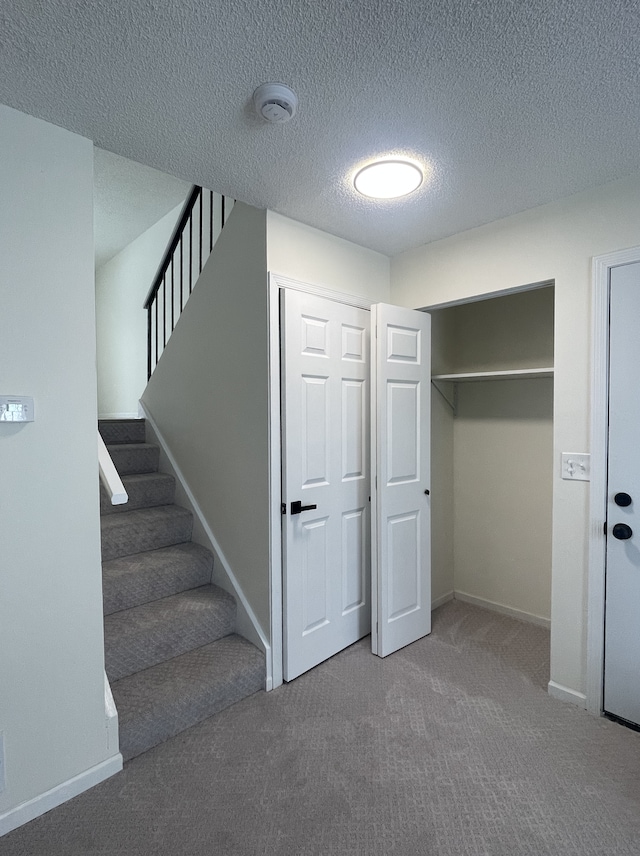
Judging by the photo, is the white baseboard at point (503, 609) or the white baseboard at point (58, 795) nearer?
the white baseboard at point (58, 795)

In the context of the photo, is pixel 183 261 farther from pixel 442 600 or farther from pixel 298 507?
pixel 442 600

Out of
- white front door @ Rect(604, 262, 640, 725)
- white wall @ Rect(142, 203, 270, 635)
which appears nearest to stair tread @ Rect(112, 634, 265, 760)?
white wall @ Rect(142, 203, 270, 635)

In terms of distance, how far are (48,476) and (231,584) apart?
4.24 feet

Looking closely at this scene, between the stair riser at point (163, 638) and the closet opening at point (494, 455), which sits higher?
the closet opening at point (494, 455)

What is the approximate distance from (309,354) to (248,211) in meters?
0.82

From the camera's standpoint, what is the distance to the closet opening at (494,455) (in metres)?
3.02

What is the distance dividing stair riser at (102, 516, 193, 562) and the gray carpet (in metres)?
1.04

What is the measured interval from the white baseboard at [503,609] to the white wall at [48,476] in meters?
2.51

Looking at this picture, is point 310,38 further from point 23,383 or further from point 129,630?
point 129,630

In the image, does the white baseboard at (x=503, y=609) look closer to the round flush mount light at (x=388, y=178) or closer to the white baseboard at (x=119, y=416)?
the round flush mount light at (x=388, y=178)

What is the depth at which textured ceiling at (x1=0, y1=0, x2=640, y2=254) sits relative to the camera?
3.84 feet

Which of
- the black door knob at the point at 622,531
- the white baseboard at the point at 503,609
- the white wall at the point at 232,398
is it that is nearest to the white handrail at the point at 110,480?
the white wall at the point at 232,398

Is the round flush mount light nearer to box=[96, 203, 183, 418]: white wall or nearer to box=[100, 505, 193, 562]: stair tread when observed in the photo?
box=[100, 505, 193, 562]: stair tread

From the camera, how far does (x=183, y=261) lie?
3.64 m
